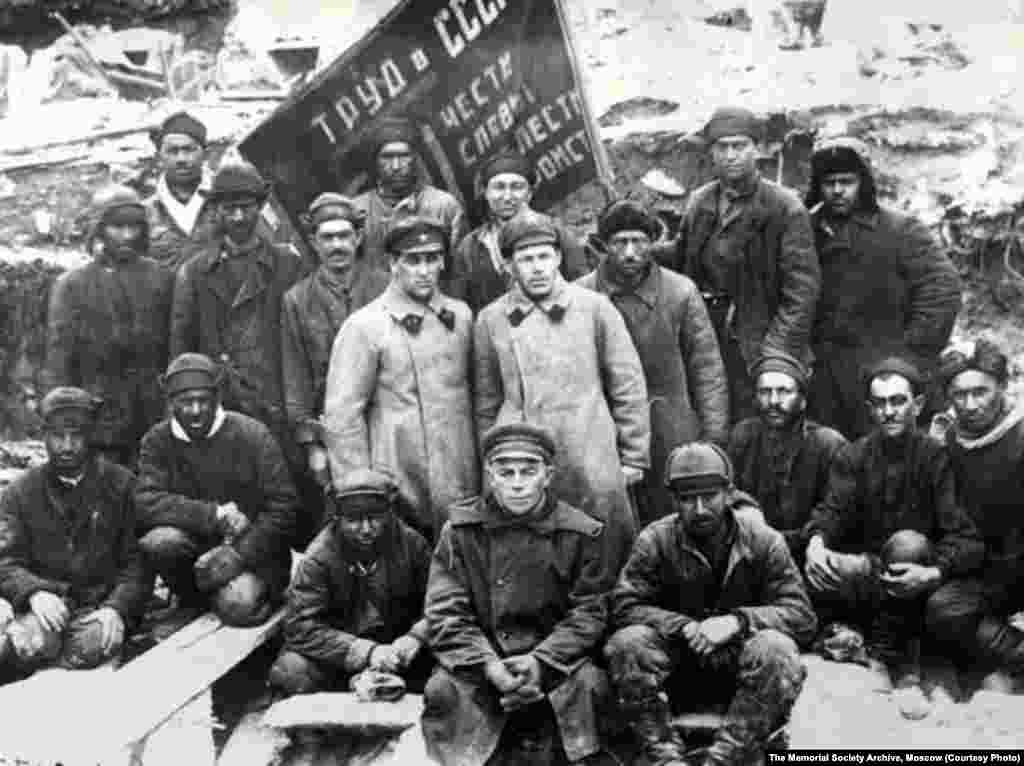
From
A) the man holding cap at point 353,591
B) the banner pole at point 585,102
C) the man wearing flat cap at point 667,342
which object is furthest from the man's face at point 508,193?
the man holding cap at point 353,591

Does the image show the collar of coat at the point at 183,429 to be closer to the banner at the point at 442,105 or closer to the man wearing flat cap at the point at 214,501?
the man wearing flat cap at the point at 214,501

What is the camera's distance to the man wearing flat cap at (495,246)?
5.86m

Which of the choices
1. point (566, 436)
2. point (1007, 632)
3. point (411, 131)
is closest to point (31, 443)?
point (411, 131)

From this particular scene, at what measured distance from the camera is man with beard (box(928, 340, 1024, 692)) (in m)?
4.89

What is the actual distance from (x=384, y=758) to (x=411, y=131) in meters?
2.95

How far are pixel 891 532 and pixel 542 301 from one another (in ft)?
5.54

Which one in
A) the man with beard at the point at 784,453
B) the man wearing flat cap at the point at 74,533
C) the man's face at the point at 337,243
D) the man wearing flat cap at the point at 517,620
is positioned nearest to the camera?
the man wearing flat cap at the point at 517,620

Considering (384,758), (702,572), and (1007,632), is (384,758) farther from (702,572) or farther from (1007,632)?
(1007,632)

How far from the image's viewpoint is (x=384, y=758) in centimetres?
468

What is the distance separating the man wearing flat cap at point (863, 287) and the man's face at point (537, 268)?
141 centimetres

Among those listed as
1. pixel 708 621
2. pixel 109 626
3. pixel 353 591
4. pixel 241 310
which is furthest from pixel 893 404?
pixel 109 626

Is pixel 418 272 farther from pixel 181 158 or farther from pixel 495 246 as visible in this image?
pixel 181 158

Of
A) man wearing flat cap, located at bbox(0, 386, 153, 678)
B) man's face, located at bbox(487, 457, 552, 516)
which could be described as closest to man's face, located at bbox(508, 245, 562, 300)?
man's face, located at bbox(487, 457, 552, 516)

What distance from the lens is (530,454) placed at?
470 cm
